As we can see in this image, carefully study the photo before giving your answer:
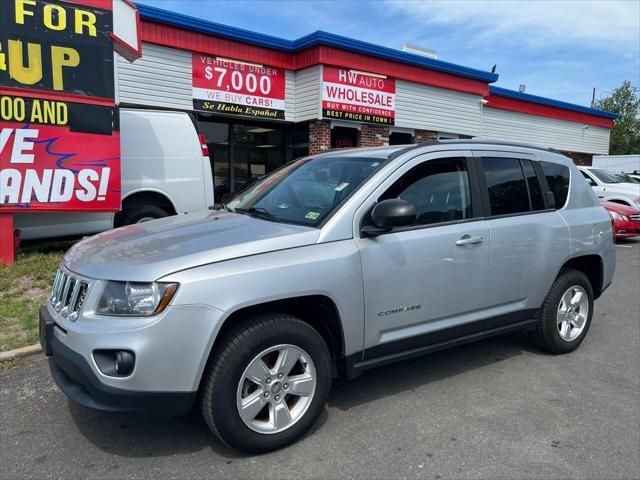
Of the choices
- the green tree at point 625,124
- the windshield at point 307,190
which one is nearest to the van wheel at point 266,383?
the windshield at point 307,190

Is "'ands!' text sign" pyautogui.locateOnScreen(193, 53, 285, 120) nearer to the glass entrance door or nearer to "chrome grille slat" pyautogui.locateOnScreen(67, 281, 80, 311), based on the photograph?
the glass entrance door

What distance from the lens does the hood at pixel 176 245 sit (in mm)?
2717

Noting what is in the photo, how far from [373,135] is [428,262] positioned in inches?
468

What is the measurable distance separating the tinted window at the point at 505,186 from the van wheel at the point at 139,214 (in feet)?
17.2

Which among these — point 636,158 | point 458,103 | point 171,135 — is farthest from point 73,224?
point 636,158

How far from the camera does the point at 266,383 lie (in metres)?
2.91

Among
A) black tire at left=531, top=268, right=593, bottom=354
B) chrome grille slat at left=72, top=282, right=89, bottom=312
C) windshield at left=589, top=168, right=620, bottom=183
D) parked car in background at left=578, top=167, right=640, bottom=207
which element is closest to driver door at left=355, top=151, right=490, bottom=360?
black tire at left=531, top=268, right=593, bottom=354

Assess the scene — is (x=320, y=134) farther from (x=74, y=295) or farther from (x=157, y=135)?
(x=74, y=295)

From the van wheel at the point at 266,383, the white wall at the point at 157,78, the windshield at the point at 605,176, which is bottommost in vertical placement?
the van wheel at the point at 266,383

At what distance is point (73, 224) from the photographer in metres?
7.32

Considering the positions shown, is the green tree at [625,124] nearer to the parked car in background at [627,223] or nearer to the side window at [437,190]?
the parked car in background at [627,223]

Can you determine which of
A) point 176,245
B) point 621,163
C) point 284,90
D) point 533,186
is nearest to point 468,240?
point 533,186

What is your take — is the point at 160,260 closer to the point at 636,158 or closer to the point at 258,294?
the point at 258,294

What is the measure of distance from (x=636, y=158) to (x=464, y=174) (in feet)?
100
